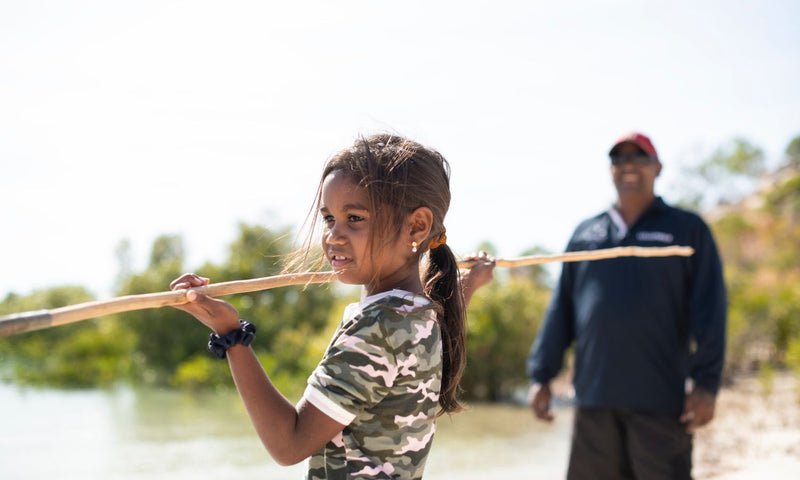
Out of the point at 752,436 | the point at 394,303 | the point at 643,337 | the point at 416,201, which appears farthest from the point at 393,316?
the point at 752,436

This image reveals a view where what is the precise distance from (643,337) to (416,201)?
6.13 feet

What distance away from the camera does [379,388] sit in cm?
133

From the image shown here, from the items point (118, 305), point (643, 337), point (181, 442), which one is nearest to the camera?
point (118, 305)

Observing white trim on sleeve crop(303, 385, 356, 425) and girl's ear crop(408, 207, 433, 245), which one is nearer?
white trim on sleeve crop(303, 385, 356, 425)

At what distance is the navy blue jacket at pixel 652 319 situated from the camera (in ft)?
9.69

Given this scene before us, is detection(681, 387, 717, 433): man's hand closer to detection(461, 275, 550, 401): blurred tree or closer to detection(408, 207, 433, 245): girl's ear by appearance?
detection(408, 207, 433, 245): girl's ear

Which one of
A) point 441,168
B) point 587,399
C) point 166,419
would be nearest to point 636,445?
point 587,399

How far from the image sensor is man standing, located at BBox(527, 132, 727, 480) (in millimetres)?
2916

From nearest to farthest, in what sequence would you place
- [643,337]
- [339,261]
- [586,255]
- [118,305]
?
Answer: [118,305] < [339,261] < [586,255] < [643,337]

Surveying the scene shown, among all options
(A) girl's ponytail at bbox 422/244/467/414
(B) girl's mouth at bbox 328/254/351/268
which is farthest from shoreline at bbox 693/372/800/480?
(B) girl's mouth at bbox 328/254/351/268

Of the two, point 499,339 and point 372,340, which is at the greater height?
point 372,340

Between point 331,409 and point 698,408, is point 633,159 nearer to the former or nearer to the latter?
point 698,408

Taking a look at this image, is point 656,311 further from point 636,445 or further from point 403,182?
point 403,182

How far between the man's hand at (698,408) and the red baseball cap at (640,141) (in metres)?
1.02
